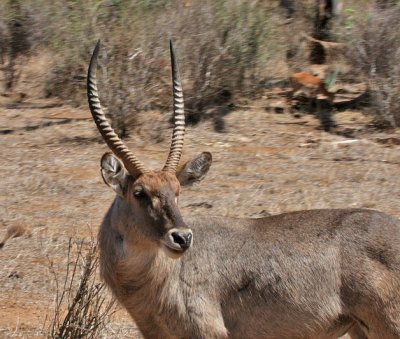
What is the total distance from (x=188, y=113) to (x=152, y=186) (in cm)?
726

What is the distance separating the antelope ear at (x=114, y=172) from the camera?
632cm

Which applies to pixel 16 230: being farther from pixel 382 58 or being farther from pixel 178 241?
pixel 382 58

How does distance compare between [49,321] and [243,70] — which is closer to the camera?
[49,321]

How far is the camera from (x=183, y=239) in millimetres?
5840

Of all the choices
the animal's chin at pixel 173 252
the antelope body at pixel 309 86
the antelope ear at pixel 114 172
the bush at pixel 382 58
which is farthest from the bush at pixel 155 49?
the animal's chin at pixel 173 252

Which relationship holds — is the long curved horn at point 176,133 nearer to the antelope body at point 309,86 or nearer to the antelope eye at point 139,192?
the antelope eye at point 139,192

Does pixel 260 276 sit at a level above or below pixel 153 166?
above

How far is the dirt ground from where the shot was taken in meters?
8.91

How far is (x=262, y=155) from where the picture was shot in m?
12.2

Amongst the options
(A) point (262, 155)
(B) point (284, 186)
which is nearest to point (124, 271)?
(B) point (284, 186)

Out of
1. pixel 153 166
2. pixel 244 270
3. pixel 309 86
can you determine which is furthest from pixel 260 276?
pixel 309 86

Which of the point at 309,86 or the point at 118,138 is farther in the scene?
the point at 309,86

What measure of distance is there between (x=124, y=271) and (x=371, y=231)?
5.23ft

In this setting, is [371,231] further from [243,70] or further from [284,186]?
[243,70]
